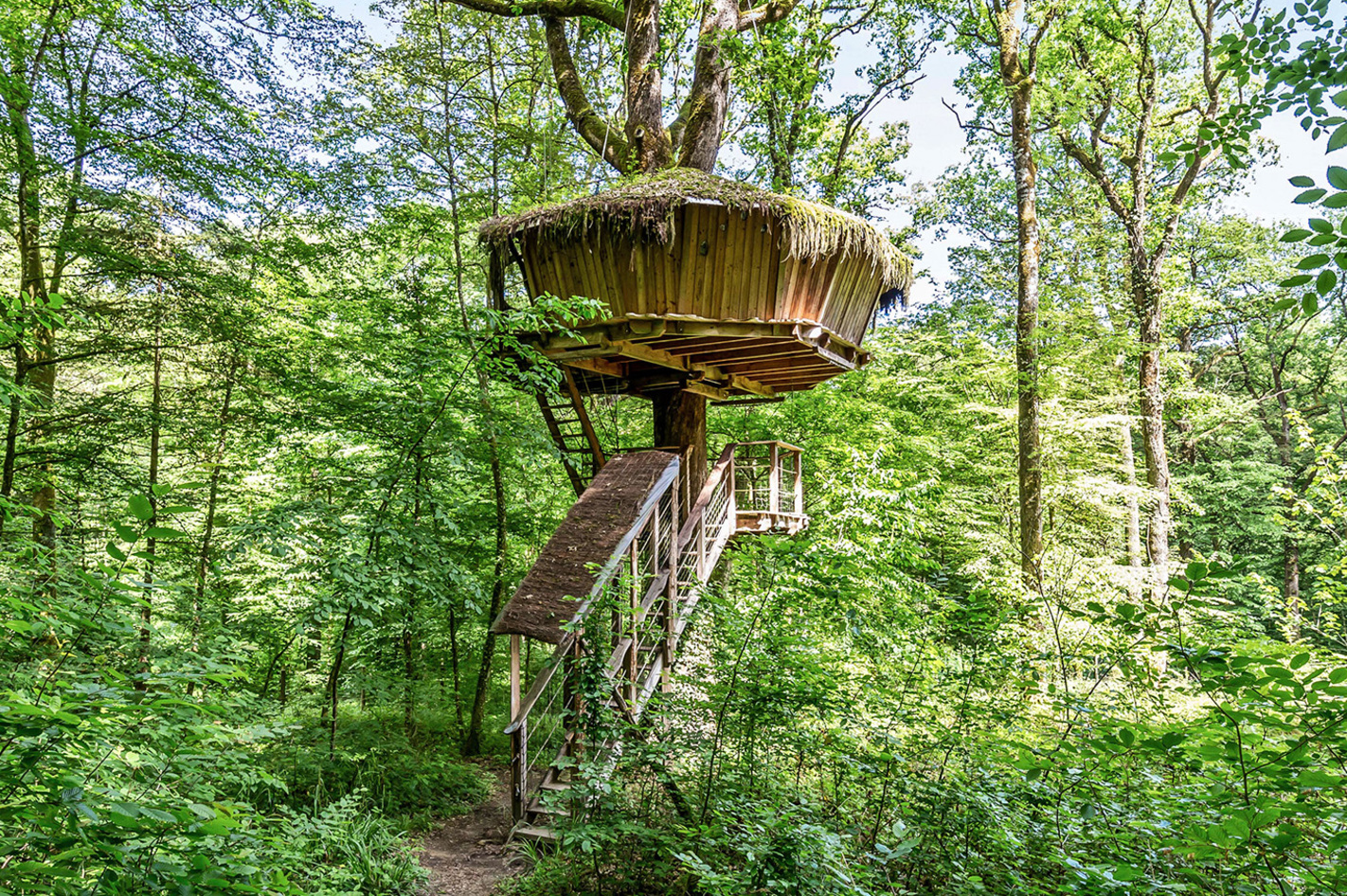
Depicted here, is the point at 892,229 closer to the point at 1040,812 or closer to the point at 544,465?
the point at 544,465

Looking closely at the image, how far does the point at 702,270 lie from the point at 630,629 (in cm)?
318

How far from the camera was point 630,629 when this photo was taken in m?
4.27

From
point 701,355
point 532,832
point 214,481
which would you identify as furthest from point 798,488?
point 214,481

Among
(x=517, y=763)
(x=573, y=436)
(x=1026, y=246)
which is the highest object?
(x=1026, y=246)

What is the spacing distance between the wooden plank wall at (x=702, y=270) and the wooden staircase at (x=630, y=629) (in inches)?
65.7

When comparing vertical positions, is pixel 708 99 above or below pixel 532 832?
above

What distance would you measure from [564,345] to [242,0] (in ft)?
13.6

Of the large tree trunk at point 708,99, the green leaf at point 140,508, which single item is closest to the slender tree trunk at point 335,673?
the green leaf at point 140,508

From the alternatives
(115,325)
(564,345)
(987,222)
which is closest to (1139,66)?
(987,222)

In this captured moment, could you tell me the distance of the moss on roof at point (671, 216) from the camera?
5602 mm

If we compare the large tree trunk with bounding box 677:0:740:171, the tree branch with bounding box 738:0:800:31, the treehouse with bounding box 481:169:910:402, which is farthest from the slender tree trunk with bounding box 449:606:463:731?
the tree branch with bounding box 738:0:800:31

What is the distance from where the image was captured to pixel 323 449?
8.11m

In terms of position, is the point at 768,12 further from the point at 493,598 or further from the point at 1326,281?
the point at 1326,281

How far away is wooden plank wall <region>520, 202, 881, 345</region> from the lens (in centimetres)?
574
